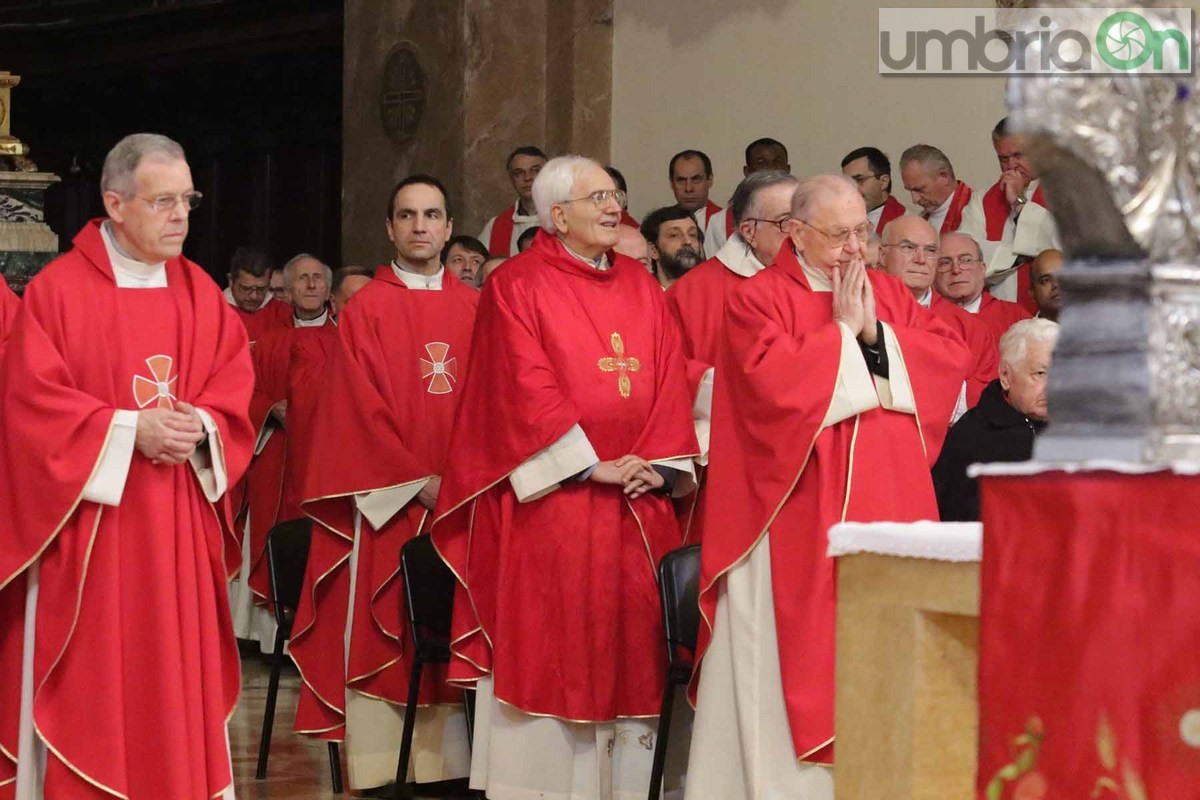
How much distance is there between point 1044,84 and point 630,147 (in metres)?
9.79

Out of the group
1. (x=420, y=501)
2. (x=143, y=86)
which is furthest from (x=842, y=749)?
(x=143, y=86)

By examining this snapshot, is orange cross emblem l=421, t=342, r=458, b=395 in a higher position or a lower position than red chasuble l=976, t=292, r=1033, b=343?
lower

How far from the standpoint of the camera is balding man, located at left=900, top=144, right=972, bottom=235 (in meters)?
8.58

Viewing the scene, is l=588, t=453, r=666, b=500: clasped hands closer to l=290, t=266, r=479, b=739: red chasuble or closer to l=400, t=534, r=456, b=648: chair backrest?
l=400, t=534, r=456, b=648: chair backrest

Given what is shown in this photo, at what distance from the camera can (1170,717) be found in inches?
91.5

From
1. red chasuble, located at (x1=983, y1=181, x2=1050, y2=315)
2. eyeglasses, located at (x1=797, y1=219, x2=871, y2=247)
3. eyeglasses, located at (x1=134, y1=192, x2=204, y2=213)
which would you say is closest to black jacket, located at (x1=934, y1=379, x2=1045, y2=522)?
eyeglasses, located at (x1=797, y1=219, x2=871, y2=247)

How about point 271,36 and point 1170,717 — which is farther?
point 271,36

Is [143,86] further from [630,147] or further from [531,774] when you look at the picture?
[531,774]

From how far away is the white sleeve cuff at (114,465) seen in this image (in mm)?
4977

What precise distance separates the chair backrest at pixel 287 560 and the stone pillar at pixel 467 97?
4552 millimetres

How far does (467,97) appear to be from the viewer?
11688 mm

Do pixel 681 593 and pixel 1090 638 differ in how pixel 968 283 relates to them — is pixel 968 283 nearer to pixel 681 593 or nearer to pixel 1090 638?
pixel 681 593

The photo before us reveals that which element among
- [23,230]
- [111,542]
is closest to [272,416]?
[23,230]

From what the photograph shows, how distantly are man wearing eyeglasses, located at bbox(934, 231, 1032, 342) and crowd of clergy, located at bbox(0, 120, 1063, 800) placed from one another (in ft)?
0.06
